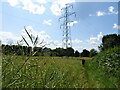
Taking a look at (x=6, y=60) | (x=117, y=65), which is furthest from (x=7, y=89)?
(x=117, y=65)

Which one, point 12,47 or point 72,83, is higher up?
point 12,47

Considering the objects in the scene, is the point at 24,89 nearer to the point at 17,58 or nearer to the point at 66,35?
the point at 17,58

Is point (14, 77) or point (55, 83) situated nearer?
point (14, 77)

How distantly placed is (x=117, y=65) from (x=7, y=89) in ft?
29.2

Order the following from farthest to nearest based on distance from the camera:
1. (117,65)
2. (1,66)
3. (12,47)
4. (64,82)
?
(117,65) < (64,82) < (12,47) < (1,66)

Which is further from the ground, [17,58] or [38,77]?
[17,58]

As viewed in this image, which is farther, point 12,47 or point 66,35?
point 66,35

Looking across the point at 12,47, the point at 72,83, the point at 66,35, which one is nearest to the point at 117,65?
the point at 72,83

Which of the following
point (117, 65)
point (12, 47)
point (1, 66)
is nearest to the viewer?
point (1, 66)

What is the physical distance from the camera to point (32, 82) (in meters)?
1.98

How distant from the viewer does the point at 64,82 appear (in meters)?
2.50

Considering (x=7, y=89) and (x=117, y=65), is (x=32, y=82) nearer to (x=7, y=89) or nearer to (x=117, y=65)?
(x=7, y=89)

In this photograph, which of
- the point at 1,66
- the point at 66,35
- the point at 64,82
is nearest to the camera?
the point at 1,66

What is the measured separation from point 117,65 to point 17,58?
8.44 meters
